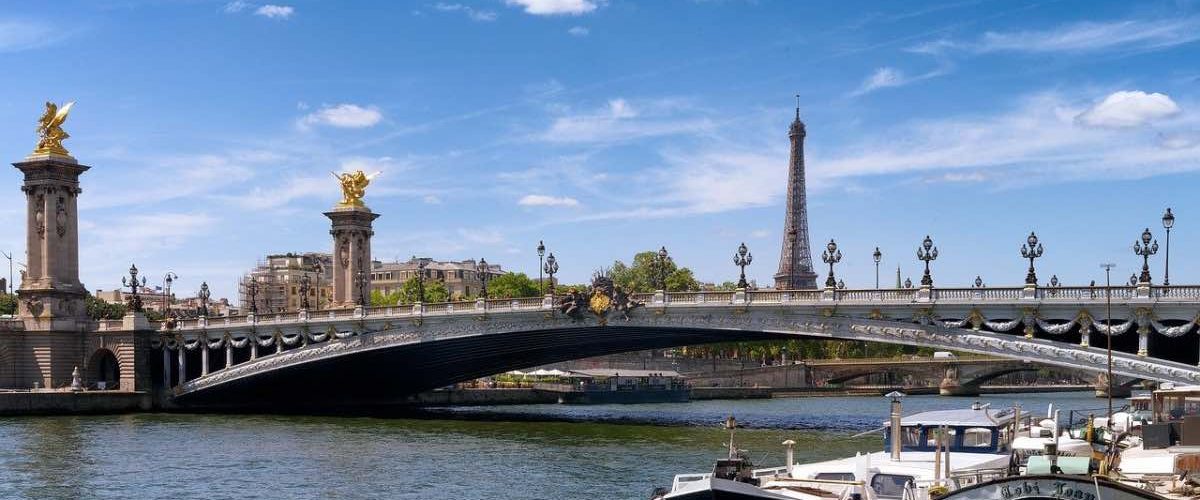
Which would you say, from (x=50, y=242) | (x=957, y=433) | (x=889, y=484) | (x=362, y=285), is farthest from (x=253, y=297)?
(x=889, y=484)

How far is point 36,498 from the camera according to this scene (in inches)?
1548

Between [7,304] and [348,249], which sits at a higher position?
[348,249]

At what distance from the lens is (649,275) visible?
5846 inches

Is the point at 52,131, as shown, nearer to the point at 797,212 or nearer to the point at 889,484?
the point at 889,484

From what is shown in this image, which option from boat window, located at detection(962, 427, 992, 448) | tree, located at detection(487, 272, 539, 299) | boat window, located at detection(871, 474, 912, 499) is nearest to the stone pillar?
tree, located at detection(487, 272, 539, 299)

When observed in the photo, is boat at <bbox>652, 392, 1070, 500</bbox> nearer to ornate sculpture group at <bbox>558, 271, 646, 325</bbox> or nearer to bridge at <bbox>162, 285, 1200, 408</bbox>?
bridge at <bbox>162, 285, 1200, 408</bbox>

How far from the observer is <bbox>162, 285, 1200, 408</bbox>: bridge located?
162ft

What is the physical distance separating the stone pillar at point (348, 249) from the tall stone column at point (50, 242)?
2431 centimetres

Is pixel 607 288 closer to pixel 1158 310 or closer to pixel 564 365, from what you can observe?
pixel 1158 310

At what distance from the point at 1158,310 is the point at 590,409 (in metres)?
45.0

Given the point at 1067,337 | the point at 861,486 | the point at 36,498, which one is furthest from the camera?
the point at 1067,337

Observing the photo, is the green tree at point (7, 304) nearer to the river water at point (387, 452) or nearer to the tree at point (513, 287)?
the tree at point (513, 287)

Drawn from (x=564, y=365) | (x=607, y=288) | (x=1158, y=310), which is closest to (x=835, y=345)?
(x=564, y=365)

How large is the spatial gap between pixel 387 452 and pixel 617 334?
17181mm
